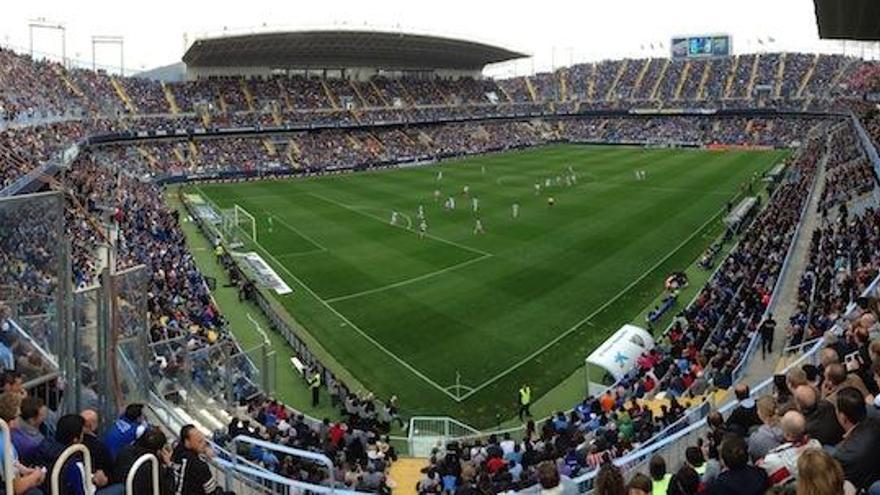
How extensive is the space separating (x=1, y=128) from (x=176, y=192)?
61.4 ft

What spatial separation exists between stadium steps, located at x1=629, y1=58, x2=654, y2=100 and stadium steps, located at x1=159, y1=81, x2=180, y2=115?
190 ft

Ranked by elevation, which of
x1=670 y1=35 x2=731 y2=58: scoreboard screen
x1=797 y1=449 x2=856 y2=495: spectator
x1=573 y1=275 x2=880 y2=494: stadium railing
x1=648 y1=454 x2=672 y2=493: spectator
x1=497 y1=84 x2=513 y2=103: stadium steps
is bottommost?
x1=573 y1=275 x2=880 y2=494: stadium railing

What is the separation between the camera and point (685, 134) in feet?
287

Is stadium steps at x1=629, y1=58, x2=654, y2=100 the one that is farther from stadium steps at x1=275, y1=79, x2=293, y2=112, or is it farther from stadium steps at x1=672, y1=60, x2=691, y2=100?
stadium steps at x1=275, y1=79, x2=293, y2=112

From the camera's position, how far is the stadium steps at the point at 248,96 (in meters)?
75.6

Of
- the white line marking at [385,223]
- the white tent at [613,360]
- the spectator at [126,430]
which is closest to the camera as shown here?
the spectator at [126,430]

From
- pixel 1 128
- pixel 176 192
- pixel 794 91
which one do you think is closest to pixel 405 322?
pixel 1 128

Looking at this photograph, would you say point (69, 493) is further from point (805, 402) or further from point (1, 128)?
point (1, 128)

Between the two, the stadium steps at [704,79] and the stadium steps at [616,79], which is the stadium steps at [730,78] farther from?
the stadium steps at [616,79]

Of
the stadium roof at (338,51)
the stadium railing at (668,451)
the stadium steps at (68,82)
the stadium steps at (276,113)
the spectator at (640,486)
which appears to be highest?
the stadium roof at (338,51)

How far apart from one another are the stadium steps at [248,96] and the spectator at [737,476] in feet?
243

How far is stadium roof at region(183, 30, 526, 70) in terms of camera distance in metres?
71.6

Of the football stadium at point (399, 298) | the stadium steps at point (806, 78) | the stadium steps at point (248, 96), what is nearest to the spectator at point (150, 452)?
the football stadium at point (399, 298)

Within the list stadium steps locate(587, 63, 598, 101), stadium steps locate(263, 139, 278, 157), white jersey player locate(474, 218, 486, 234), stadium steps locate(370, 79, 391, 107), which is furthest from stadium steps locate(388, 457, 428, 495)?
stadium steps locate(587, 63, 598, 101)
